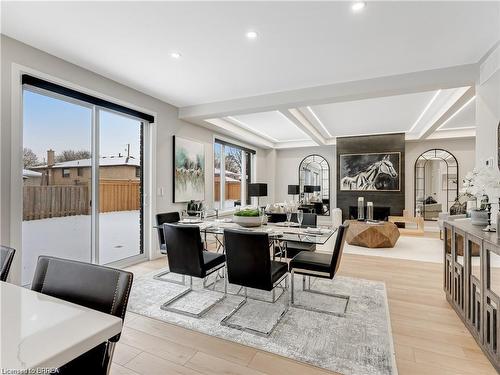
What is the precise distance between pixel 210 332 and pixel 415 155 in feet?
26.7

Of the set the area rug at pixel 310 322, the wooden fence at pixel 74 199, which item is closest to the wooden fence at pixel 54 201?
the wooden fence at pixel 74 199

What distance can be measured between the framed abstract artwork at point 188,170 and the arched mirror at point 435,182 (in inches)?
258

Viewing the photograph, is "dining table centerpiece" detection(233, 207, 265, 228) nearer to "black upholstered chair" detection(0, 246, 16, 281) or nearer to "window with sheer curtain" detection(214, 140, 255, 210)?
"black upholstered chair" detection(0, 246, 16, 281)

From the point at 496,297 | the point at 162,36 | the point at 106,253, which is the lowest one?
the point at 106,253

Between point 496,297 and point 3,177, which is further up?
point 3,177

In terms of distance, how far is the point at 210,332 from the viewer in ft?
7.45

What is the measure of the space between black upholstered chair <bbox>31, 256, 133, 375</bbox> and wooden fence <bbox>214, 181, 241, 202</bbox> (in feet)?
17.9

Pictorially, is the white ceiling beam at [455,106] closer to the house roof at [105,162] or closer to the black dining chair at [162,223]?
the black dining chair at [162,223]

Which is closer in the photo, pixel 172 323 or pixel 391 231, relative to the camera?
pixel 172 323

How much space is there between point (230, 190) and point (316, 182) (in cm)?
352

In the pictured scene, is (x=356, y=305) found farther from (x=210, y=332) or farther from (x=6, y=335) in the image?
(x=6, y=335)

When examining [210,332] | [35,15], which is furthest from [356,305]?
[35,15]

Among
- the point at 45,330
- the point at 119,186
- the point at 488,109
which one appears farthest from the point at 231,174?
the point at 45,330

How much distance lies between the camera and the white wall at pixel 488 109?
297cm
